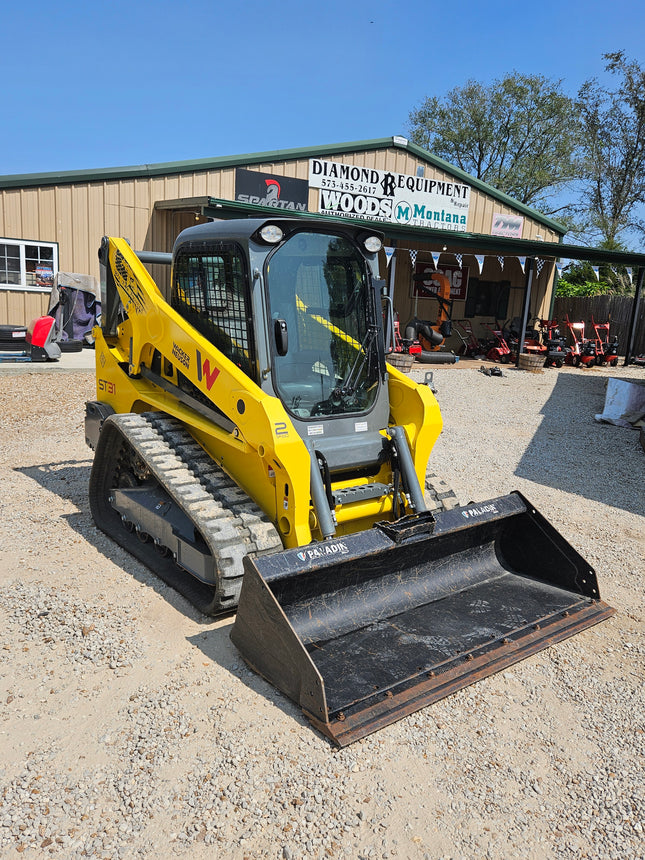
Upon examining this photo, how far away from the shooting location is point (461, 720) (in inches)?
127

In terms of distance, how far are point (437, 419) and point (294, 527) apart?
4.44 feet

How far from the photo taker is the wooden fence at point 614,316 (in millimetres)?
20828

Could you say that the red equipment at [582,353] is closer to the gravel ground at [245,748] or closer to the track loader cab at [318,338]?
the gravel ground at [245,748]

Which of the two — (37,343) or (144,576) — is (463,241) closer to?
(37,343)

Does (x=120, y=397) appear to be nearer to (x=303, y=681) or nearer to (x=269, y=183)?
(x=303, y=681)

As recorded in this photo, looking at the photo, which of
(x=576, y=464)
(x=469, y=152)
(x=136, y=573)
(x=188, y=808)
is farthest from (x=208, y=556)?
(x=469, y=152)

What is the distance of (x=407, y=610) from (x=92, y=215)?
12.4 metres

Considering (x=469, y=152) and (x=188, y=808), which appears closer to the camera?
(x=188, y=808)

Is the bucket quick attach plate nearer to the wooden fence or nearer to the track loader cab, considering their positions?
the track loader cab

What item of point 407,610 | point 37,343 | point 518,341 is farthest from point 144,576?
point 518,341

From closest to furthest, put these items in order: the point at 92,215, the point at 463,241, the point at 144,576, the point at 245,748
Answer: the point at 245,748, the point at 144,576, the point at 92,215, the point at 463,241

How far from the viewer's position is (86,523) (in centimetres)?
544

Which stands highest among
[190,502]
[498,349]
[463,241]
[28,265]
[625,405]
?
[463,241]

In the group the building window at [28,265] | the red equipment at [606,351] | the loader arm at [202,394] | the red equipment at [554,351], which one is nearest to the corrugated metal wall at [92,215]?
the building window at [28,265]
